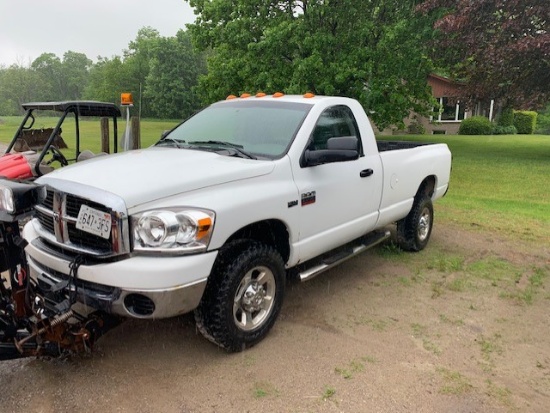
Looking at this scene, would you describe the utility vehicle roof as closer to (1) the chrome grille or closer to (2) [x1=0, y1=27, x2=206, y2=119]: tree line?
(1) the chrome grille

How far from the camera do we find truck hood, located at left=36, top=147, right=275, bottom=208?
302 cm

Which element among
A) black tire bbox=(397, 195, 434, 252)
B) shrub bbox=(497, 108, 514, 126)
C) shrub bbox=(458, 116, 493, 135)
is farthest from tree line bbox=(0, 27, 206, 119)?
shrub bbox=(497, 108, 514, 126)

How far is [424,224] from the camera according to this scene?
6191 millimetres

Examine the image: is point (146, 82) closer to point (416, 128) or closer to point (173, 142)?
point (416, 128)

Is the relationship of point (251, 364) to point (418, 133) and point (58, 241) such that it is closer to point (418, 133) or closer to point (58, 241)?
point (58, 241)

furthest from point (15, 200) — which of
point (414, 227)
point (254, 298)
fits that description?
point (414, 227)

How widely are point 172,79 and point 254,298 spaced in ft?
112

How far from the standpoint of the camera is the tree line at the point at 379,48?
14508 mm

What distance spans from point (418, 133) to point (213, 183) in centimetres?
3296

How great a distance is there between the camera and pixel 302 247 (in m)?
3.96

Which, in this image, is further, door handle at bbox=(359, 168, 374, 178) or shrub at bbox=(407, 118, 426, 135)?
shrub at bbox=(407, 118, 426, 135)

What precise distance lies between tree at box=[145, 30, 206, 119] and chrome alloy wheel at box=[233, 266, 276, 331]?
2330 cm

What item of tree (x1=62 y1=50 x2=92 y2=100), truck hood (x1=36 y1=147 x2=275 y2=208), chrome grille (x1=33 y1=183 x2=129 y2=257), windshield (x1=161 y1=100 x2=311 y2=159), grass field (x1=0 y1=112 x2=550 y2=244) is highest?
tree (x1=62 y1=50 x2=92 y2=100)

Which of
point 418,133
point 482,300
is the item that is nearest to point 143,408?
point 482,300
